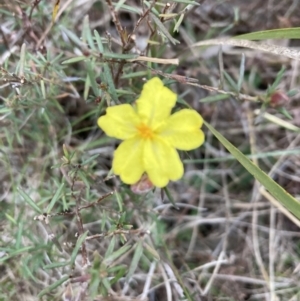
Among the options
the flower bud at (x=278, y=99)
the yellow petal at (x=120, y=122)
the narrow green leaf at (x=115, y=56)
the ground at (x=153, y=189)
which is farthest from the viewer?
the ground at (x=153, y=189)

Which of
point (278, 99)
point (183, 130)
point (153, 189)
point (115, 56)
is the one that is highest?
point (115, 56)

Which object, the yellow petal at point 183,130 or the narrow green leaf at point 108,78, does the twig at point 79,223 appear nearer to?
the narrow green leaf at point 108,78

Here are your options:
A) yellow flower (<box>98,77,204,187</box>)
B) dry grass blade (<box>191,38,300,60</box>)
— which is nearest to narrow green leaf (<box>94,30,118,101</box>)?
yellow flower (<box>98,77,204,187</box>)

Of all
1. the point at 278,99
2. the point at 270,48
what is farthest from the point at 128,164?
the point at 270,48

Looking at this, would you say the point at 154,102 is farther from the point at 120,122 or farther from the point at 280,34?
the point at 280,34

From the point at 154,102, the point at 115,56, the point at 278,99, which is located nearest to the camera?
the point at 154,102

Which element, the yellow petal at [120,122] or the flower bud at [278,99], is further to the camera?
the flower bud at [278,99]

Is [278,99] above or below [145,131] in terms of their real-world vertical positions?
below

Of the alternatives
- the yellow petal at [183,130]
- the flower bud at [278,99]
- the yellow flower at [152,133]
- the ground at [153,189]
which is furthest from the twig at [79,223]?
the flower bud at [278,99]
